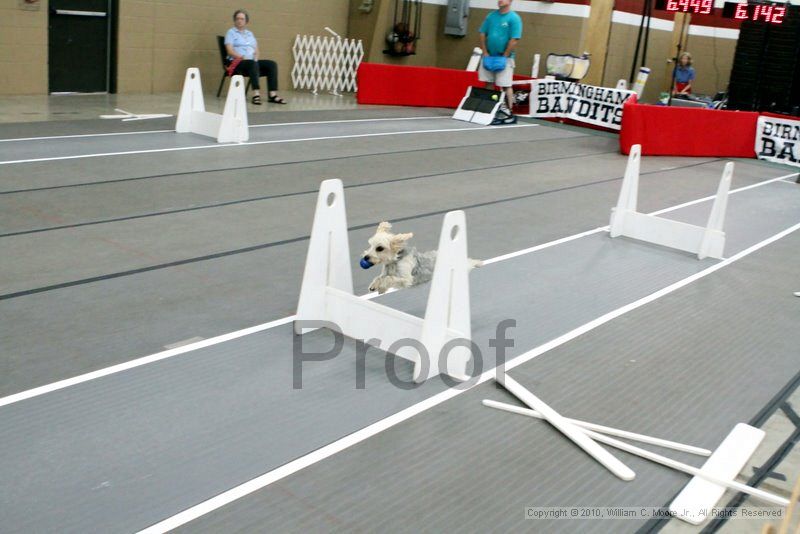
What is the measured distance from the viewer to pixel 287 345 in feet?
15.0

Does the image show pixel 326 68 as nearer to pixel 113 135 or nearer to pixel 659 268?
pixel 113 135

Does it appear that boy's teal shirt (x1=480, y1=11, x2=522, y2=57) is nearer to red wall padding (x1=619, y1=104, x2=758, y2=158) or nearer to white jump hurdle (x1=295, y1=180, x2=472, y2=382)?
red wall padding (x1=619, y1=104, x2=758, y2=158)

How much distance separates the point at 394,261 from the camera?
4.70 metres

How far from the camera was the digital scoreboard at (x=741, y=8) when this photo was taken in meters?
15.0

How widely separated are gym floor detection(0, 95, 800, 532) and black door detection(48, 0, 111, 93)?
432 centimetres

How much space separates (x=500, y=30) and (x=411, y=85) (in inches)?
84.5

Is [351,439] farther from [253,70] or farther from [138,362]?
[253,70]

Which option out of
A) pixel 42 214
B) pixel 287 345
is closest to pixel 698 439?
pixel 287 345

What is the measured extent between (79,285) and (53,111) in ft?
23.6

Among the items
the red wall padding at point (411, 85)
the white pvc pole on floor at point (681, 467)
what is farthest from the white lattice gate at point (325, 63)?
the white pvc pole on floor at point (681, 467)

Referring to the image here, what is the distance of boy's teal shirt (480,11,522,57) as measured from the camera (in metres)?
14.4

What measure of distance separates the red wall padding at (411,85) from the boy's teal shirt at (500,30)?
1436 millimetres

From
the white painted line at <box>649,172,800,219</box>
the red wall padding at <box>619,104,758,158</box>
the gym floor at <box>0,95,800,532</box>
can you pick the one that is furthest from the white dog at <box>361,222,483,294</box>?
the red wall padding at <box>619,104,758,158</box>

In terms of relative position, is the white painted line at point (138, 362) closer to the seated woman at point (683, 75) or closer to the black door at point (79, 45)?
the black door at point (79, 45)
